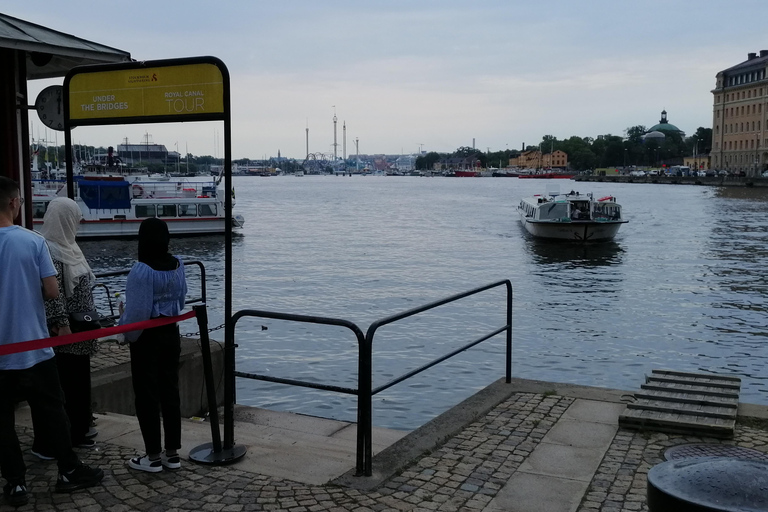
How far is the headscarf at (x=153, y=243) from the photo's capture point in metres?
5.49

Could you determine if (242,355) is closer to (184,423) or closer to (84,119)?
(184,423)

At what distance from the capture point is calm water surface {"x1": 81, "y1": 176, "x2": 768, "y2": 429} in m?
15.0

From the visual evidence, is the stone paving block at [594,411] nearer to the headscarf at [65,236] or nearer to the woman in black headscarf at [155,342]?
the woman in black headscarf at [155,342]

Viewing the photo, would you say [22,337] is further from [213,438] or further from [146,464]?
[213,438]

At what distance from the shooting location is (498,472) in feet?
19.6

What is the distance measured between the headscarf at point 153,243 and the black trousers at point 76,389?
975 millimetres

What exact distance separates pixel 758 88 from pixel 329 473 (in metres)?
161

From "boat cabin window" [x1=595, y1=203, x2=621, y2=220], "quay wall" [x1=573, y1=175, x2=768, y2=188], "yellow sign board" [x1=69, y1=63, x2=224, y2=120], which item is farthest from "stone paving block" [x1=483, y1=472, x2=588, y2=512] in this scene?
"quay wall" [x1=573, y1=175, x2=768, y2=188]

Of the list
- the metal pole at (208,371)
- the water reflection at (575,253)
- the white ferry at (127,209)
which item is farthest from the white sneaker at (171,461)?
the white ferry at (127,209)

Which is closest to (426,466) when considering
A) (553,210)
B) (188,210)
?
(553,210)

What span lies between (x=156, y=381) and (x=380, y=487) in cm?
173

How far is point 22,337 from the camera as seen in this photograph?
492 cm

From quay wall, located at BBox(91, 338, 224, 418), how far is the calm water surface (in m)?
3.34

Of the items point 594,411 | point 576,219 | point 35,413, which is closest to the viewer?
point 35,413
